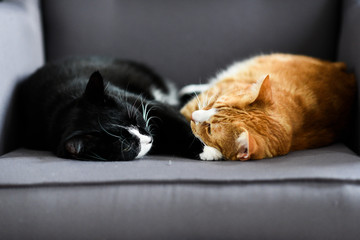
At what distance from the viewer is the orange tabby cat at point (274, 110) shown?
1268mm

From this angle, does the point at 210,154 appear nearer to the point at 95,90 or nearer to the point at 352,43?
the point at 95,90

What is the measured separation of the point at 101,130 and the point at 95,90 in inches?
6.1

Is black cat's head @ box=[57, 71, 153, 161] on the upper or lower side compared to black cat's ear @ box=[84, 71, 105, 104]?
lower

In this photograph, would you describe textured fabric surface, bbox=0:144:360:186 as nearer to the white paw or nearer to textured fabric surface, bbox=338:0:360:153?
the white paw

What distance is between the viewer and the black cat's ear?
1198 mm

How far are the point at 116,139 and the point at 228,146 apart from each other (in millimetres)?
428

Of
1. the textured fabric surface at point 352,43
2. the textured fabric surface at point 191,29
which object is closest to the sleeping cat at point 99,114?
the textured fabric surface at point 191,29

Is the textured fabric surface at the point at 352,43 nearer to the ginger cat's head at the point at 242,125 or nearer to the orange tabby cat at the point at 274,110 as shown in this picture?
the orange tabby cat at the point at 274,110

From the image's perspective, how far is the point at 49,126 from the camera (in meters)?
1.39

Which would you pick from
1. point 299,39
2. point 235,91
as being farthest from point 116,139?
point 299,39

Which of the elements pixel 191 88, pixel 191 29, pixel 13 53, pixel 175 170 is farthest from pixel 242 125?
pixel 13 53

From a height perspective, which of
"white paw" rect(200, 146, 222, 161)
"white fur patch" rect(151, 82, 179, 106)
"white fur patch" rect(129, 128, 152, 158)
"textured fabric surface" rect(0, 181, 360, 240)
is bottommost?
"textured fabric surface" rect(0, 181, 360, 240)

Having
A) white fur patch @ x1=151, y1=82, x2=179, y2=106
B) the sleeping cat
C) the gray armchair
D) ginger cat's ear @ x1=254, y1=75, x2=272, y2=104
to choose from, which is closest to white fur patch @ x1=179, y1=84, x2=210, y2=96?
white fur patch @ x1=151, y1=82, x2=179, y2=106

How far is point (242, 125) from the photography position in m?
1.27
